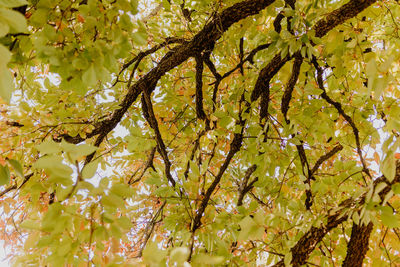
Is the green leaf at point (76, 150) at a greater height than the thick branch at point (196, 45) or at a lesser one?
lesser

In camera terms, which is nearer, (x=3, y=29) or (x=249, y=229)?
(x=3, y=29)

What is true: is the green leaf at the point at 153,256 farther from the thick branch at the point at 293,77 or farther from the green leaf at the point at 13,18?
the thick branch at the point at 293,77

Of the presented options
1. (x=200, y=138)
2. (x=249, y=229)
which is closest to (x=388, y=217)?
(x=249, y=229)

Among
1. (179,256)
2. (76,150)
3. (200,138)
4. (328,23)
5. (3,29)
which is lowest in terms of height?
(179,256)

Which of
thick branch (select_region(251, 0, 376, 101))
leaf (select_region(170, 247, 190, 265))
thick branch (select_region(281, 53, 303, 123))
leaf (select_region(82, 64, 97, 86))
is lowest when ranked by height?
leaf (select_region(170, 247, 190, 265))

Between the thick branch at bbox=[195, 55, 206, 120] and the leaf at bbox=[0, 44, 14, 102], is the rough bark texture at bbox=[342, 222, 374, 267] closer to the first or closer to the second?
the thick branch at bbox=[195, 55, 206, 120]

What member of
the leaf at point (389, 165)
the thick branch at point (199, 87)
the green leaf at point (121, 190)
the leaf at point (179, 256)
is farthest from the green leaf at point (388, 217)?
the thick branch at point (199, 87)

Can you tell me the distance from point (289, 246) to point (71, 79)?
1357mm

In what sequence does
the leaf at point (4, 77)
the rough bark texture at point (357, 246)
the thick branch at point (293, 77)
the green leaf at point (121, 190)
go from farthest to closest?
the thick branch at point (293, 77) < the rough bark texture at point (357, 246) < the green leaf at point (121, 190) < the leaf at point (4, 77)

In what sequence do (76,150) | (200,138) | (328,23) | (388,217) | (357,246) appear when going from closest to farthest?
(76,150) < (388,217) < (357,246) < (328,23) < (200,138)

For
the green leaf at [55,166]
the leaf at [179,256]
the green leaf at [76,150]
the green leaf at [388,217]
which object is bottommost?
the leaf at [179,256]

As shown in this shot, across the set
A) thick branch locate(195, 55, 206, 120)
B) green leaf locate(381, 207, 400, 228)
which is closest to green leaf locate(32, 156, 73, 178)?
green leaf locate(381, 207, 400, 228)

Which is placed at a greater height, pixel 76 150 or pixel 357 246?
pixel 76 150

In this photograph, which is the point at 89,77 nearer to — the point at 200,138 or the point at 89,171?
the point at 89,171
